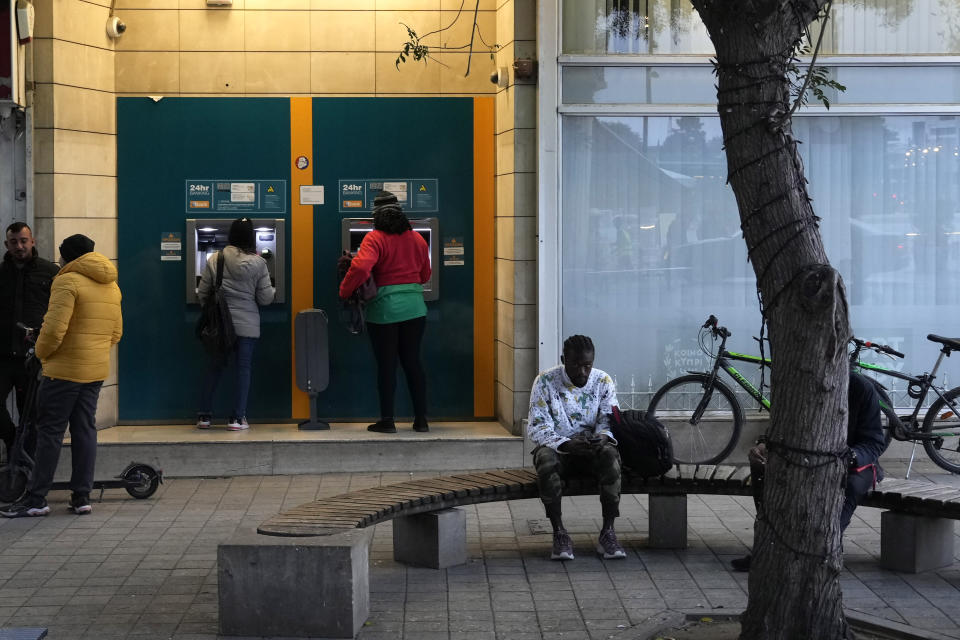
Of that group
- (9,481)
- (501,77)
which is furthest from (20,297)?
(501,77)

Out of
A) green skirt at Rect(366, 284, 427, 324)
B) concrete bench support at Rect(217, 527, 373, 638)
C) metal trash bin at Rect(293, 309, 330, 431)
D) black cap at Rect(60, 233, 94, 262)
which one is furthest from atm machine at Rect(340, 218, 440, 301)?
concrete bench support at Rect(217, 527, 373, 638)

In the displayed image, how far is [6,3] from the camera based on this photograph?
891 cm

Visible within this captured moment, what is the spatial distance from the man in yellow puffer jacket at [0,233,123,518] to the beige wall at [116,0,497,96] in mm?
2579

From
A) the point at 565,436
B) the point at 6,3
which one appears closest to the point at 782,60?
the point at 565,436

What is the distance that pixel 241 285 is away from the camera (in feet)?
31.6

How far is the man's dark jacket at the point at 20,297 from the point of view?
27.6ft

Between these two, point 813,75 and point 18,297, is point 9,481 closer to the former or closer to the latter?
point 18,297

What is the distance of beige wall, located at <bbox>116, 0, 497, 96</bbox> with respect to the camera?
9938mm

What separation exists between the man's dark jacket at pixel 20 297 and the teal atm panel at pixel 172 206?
1442mm

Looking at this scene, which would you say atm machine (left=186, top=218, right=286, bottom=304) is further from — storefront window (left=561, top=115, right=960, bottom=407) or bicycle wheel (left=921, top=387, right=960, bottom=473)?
bicycle wheel (left=921, top=387, right=960, bottom=473)

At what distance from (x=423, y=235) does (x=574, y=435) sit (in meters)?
3.57

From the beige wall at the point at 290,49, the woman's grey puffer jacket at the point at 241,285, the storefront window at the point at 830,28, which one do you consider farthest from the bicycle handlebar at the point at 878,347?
the woman's grey puffer jacket at the point at 241,285

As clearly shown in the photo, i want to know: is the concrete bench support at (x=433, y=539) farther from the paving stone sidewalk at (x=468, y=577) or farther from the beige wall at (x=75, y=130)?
the beige wall at (x=75, y=130)

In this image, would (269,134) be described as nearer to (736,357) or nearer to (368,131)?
(368,131)
